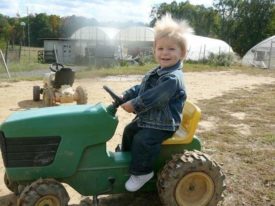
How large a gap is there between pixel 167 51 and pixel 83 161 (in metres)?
1.10

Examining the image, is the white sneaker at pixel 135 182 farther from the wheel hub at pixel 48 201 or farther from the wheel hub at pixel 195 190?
the wheel hub at pixel 48 201

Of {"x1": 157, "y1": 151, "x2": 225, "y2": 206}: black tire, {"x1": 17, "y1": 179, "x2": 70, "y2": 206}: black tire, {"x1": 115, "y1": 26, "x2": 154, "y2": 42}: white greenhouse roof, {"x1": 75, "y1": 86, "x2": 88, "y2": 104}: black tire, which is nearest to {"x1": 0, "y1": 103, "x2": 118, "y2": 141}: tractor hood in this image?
{"x1": 17, "y1": 179, "x2": 70, "y2": 206}: black tire

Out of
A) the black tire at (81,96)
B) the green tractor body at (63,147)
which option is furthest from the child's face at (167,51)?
the black tire at (81,96)

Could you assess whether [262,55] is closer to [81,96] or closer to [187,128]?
[81,96]

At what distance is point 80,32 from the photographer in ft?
119

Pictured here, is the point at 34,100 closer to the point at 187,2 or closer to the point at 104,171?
the point at 104,171

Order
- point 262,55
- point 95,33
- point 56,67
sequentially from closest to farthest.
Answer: point 56,67
point 262,55
point 95,33

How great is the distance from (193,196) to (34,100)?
6746mm

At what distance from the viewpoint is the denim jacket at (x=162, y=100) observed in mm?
3168

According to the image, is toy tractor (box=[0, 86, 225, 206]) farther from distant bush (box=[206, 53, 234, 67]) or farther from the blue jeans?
distant bush (box=[206, 53, 234, 67])

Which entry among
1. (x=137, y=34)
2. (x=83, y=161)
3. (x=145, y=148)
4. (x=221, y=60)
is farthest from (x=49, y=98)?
(x=137, y=34)

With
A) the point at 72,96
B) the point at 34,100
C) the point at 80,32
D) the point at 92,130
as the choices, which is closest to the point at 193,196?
the point at 92,130

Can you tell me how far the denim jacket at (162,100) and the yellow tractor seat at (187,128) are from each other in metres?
0.17

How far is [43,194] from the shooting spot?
120 inches
